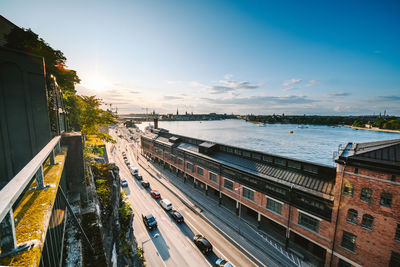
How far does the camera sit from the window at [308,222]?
57.2 ft

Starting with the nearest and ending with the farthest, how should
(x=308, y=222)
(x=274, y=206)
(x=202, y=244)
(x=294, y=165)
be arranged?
(x=308, y=222), (x=202, y=244), (x=274, y=206), (x=294, y=165)

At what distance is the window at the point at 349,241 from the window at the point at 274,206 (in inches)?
233

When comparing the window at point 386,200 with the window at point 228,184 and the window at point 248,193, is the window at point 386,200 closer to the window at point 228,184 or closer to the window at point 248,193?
the window at point 248,193

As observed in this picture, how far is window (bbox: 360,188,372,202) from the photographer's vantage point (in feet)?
47.1

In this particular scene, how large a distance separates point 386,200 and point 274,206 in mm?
9919

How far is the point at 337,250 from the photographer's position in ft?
53.5

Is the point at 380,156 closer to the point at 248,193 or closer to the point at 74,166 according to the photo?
the point at 248,193

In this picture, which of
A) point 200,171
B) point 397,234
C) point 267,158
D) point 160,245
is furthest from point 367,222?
point 200,171

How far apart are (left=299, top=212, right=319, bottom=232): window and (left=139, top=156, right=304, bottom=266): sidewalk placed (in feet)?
13.4

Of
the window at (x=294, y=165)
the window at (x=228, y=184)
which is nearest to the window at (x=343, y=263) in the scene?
the window at (x=294, y=165)

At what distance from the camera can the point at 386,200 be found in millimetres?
13648

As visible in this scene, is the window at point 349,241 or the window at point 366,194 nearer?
the window at point 366,194

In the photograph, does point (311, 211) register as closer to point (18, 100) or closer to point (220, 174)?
point (220, 174)

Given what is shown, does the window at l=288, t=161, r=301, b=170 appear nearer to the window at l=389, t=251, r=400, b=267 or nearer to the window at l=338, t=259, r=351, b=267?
the window at l=338, t=259, r=351, b=267
